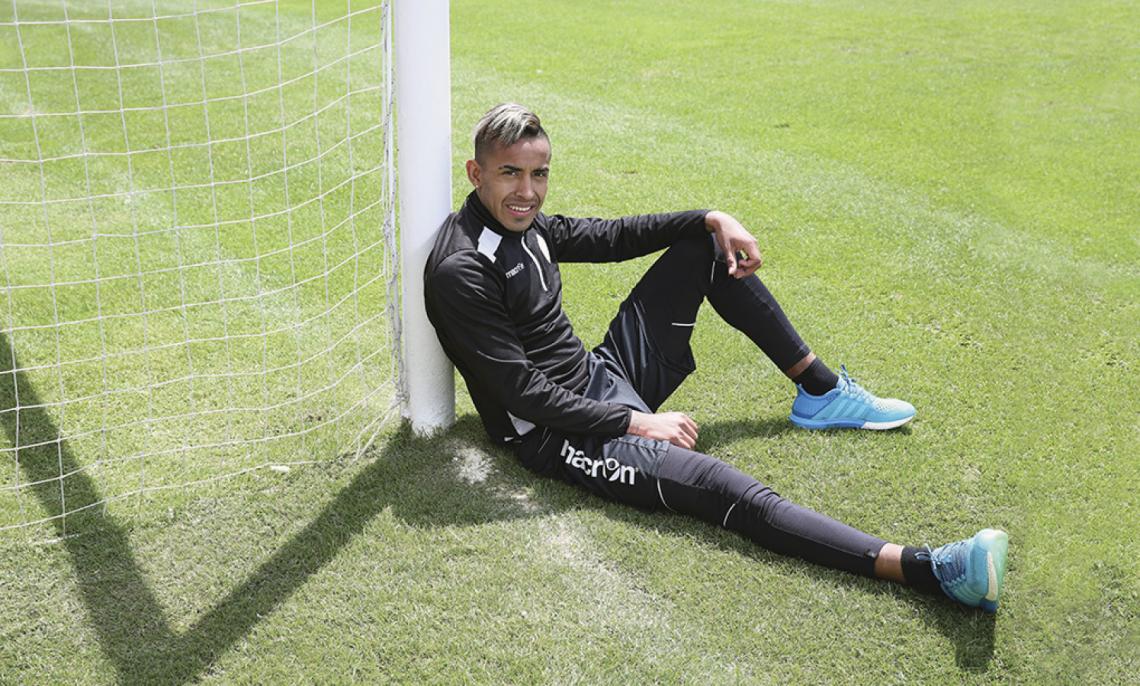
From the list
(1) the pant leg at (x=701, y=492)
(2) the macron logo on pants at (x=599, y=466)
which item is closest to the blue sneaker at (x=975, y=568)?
(1) the pant leg at (x=701, y=492)

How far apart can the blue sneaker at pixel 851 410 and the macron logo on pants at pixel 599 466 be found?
89 cm

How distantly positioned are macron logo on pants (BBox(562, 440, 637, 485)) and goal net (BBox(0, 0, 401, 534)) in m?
0.79

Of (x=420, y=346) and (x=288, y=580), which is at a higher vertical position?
(x=420, y=346)

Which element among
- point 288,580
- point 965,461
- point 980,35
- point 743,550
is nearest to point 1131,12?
point 980,35

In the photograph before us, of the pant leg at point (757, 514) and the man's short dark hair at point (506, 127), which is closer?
the pant leg at point (757, 514)

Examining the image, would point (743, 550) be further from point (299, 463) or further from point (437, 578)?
point (299, 463)

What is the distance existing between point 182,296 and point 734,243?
2429 millimetres

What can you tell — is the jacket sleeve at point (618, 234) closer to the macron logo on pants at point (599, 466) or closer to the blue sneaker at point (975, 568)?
the macron logo on pants at point (599, 466)

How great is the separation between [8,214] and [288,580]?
3357 mm

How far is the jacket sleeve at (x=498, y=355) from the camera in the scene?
10.6 feet

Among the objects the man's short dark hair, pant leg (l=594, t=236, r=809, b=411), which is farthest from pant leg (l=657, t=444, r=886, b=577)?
the man's short dark hair

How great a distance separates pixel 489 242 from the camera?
332cm

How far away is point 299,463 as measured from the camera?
361 centimetres

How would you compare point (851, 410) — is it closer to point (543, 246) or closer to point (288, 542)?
point (543, 246)
